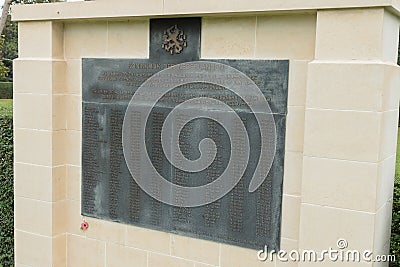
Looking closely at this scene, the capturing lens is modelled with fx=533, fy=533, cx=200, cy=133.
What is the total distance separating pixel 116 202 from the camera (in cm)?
406

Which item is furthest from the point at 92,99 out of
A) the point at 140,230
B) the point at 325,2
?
the point at 325,2

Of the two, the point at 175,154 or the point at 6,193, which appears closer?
the point at 175,154

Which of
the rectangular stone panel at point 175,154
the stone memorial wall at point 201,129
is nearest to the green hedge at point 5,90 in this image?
the stone memorial wall at point 201,129

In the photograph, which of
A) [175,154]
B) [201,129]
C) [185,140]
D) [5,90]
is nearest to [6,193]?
[175,154]

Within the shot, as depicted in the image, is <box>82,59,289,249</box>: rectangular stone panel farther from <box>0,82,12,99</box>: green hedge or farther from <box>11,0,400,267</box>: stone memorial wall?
<box>0,82,12,99</box>: green hedge

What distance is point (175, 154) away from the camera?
12.3 feet

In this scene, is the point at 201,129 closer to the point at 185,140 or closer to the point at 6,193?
the point at 185,140

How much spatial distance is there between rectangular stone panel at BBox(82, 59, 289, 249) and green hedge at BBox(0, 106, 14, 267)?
3.14ft

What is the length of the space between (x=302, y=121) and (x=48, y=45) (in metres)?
2.11

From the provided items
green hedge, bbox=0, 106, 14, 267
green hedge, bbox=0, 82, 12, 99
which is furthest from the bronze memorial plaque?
green hedge, bbox=0, 82, 12, 99

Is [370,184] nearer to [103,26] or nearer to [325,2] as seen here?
[325,2]

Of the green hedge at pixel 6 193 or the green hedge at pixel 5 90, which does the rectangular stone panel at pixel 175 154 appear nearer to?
the green hedge at pixel 6 193

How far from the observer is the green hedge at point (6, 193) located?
4777 millimetres

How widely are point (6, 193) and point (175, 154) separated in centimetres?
192
